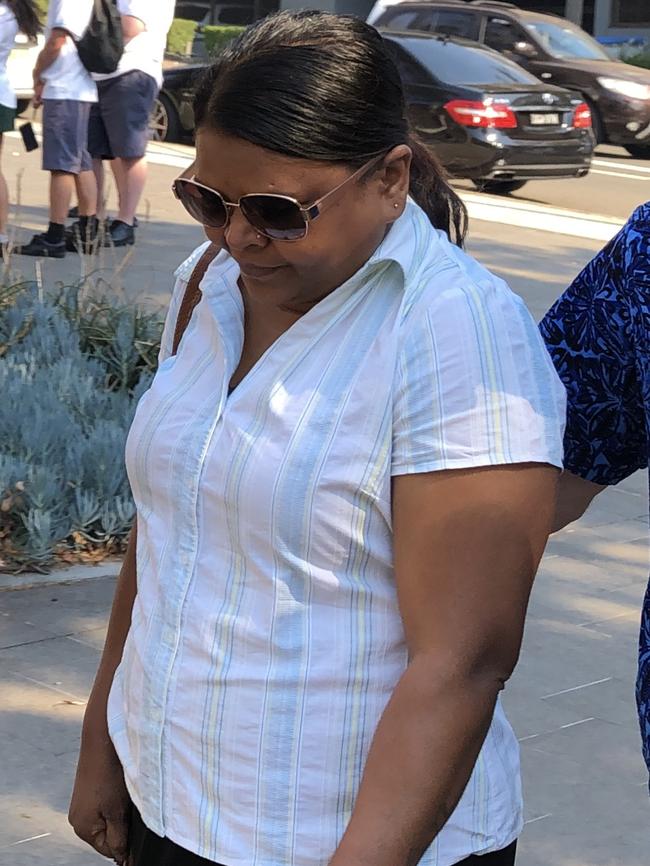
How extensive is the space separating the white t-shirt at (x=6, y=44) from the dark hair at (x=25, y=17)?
0.04 m

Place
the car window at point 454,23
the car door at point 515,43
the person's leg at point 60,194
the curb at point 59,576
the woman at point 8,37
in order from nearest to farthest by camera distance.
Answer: the curb at point 59,576 → the woman at point 8,37 → the person's leg at point 60,194 → the car door at point 515,43 → the car window at point 454,23

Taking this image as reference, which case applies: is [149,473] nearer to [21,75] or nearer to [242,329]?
[242,329]

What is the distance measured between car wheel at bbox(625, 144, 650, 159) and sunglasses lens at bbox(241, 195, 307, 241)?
19382 millimetres

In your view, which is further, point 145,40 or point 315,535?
point 145,40

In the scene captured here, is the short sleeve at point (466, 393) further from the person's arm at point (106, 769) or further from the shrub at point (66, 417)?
the shrub at point (66, 417)

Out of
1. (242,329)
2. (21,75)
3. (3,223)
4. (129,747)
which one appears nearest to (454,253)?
(242,329)

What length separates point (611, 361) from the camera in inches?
84.5

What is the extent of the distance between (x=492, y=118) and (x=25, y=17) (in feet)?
21.4

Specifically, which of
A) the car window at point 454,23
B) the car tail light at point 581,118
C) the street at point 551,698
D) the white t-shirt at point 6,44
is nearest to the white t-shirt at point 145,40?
the white t-shirt at point 6,44

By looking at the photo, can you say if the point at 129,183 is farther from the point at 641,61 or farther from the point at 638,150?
the point at 641,61

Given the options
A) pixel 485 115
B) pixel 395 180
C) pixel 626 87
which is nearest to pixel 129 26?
pixel 485 115

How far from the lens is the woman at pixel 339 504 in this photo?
1693 millimetres

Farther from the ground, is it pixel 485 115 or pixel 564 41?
pixel 485 115

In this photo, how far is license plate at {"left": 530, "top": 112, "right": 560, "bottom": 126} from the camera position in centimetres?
1498
